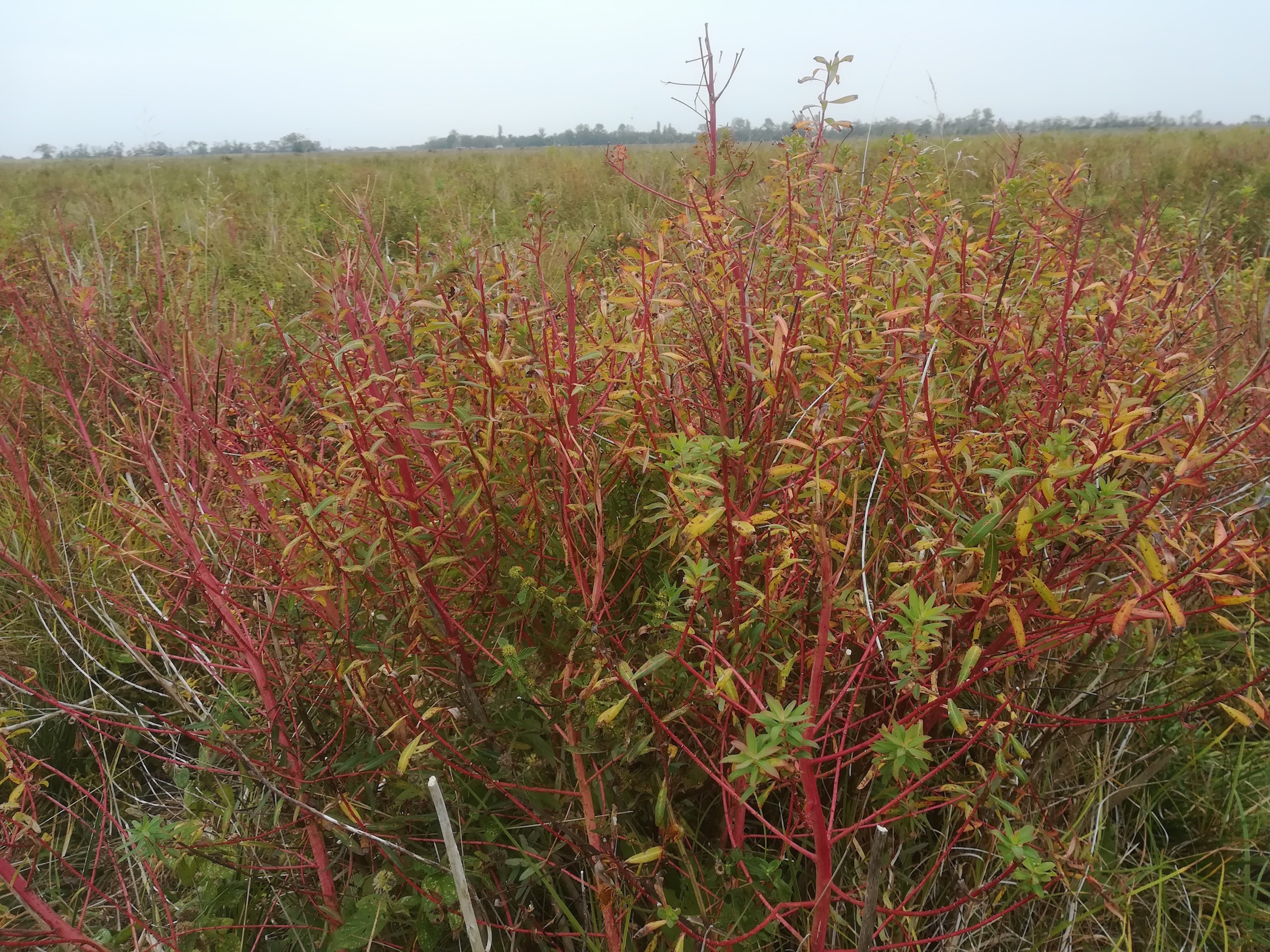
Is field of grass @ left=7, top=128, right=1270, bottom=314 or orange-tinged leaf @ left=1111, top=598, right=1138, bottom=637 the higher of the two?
field of grass @ left=7, top=128, right=1270, bottom=314

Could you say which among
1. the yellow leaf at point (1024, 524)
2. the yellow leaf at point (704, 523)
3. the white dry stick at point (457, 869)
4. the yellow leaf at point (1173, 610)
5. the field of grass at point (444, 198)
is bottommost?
the white dry stick at point (457, 869)

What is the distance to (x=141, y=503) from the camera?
6.25ft

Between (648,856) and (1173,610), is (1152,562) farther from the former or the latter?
(648,856)

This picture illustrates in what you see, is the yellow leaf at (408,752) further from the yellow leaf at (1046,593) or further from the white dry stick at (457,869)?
the yellow leaf at (1046,593)

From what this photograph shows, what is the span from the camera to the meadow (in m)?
1.08

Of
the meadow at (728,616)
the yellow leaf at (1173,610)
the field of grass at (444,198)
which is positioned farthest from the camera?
the field of grass at (444,198)

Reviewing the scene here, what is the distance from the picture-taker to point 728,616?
1.28m

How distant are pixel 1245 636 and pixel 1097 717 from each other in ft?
1.77

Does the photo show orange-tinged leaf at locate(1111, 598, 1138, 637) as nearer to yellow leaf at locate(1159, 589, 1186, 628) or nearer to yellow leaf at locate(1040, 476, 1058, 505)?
yellow leaf at locate(1159, 589, 1186, 628)

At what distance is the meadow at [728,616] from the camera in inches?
42.5

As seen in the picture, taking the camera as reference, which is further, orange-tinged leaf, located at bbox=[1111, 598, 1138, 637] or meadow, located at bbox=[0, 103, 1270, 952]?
meadow, located at bbox=[0, 103, 1270, 952]

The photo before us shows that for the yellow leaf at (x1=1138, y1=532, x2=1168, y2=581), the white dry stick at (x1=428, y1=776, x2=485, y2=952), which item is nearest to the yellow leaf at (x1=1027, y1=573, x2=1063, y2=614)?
the yellow leaf at (x1=1138, y1=532, x2=1168, y2=581)

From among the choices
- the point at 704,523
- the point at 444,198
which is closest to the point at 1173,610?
the point at 704,523

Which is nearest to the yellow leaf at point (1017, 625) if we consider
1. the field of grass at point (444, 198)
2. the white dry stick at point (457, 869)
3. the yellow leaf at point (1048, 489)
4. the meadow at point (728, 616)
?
the meadow at point (728, 616)
